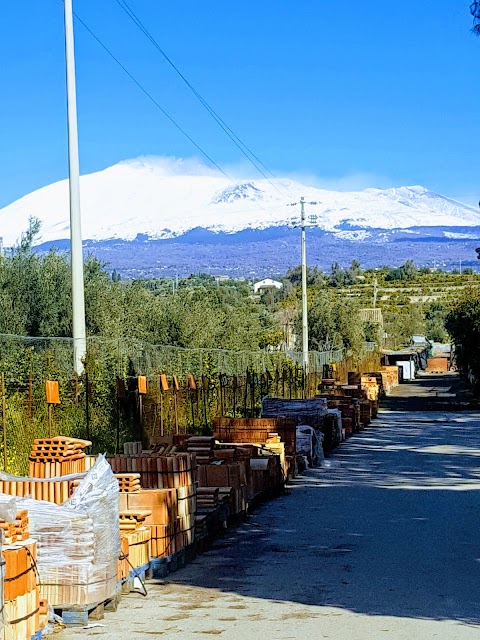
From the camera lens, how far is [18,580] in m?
6.91

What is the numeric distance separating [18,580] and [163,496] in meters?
3.73

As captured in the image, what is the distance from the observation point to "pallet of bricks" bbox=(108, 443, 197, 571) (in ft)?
34.6

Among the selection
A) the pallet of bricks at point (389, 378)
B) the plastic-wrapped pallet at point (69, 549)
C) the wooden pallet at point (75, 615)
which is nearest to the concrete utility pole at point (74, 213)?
the plastic-wrapped pallet at point (69, 549)

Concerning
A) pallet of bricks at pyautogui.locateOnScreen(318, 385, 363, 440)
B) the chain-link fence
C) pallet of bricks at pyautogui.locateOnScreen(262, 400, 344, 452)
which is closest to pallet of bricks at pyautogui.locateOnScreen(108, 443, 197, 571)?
the chain-link fence

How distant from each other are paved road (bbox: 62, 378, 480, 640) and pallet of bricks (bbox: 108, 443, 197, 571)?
360 millimetres

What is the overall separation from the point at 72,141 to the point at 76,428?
5786 mm

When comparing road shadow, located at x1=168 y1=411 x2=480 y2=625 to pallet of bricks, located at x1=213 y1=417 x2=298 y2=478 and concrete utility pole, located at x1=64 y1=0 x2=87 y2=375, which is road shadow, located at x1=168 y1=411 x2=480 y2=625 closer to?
pallet of bricks, located at x1=213 y1=417 x2=298 y2=478

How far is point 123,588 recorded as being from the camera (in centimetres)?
952

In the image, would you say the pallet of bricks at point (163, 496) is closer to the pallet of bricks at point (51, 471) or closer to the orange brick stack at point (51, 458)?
the pallet of bricks at point (51, 471)

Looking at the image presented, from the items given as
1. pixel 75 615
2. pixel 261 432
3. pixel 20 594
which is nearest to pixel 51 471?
pixel 75 615

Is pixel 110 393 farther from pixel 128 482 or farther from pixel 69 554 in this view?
pixel 69 554

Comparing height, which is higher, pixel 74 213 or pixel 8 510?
pixel 74 213

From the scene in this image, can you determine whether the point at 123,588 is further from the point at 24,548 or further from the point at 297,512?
the point at 297,512

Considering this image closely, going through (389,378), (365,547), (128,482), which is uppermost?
(389,378)
